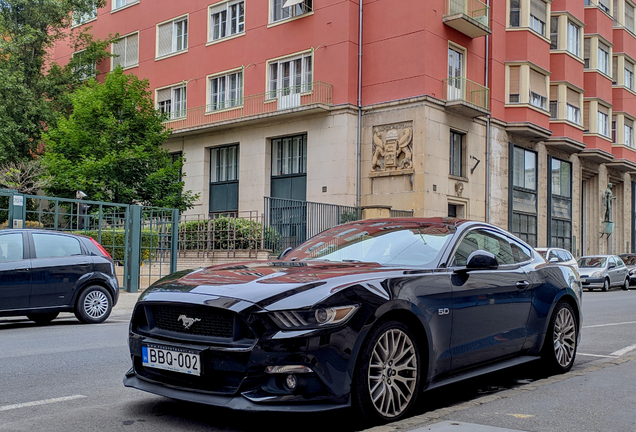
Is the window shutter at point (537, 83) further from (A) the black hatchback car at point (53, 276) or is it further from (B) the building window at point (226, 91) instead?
(A) the black hatchback car at point (53, 276)

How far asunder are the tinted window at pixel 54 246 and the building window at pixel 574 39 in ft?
97.4

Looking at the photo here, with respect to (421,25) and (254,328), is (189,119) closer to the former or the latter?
(421,25)

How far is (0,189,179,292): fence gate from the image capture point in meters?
17.8

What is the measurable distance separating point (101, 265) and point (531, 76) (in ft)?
81.8

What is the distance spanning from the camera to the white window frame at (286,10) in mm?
28562

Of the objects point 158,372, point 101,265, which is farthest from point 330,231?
point 101,265

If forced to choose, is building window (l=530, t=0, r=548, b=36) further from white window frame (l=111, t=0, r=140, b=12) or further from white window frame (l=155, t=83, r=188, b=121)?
white window frame (l=111, t=0, r=140, b=12)

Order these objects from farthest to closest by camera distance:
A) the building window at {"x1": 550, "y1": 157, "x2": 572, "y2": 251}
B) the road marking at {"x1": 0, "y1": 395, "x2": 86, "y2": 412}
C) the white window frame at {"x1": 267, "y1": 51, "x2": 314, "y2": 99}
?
the building window at {"x1": 550, "y1": 157, "x2": 572, "y2": 251} < the white window frame at {"x1": 267, "y1": 51, "x2": 314, "y2": 99} < the road marking at {"x1": 0, "y1": 395, "x2": 86, "y2": 412}

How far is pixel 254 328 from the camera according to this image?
4043mm

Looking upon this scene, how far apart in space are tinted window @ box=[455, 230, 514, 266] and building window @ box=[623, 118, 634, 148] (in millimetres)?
39173

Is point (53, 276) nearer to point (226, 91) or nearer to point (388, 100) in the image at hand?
point (388, 100)

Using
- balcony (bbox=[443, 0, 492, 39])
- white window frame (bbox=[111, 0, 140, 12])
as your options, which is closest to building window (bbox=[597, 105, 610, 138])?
balcony (bbox=[443, 0, 492, 39])

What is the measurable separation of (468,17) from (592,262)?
37.9 ft

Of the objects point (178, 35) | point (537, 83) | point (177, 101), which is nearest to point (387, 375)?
point (537, 83)
